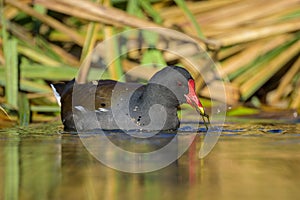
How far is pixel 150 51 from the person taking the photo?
6699 mm

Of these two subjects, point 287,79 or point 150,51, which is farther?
point 287,79

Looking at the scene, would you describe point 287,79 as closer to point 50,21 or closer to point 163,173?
point 50,21

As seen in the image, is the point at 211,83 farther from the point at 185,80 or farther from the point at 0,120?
the point at 0,120

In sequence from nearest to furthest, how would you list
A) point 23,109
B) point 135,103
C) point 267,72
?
point 135,103 < point 23,109 < point 267,72

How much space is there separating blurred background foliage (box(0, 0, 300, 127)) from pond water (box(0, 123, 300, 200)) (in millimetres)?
1475

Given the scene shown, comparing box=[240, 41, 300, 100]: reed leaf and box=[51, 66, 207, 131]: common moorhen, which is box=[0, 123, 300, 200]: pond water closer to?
box=[51, 66, 207, 131]: common moorhen

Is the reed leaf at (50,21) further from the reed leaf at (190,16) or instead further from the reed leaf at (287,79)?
the reed leaf at (287,79)

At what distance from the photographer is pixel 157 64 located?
6641 millimetres

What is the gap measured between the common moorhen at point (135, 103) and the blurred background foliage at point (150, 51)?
524 millimetres

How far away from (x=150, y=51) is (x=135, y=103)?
1040mm

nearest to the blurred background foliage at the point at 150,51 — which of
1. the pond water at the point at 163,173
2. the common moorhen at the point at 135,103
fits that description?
the common moorhen at the point at 135,103

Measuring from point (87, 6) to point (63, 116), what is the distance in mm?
1000

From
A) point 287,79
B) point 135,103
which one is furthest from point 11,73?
point 287,79

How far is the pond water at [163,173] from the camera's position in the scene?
10.4 feet
